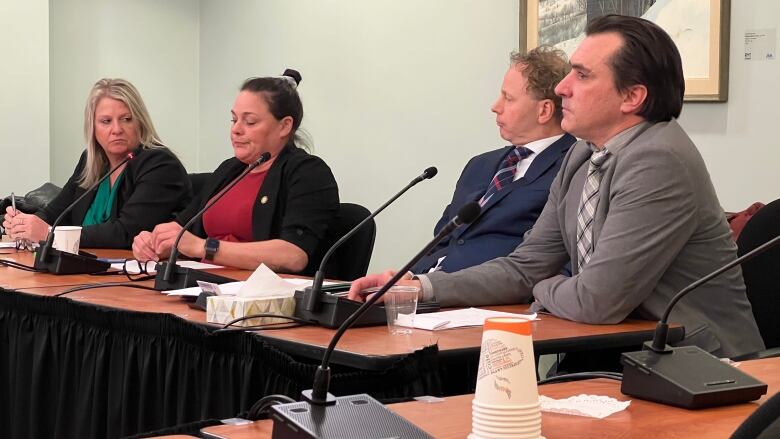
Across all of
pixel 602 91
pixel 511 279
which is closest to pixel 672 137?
pixel 602 91

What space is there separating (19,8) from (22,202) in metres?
1.16

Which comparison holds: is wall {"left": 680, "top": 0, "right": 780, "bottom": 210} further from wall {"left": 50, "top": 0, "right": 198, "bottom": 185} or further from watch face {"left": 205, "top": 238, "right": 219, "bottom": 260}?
wall {"left": 50, "top": 0, "right": 198, "bottom": 185}

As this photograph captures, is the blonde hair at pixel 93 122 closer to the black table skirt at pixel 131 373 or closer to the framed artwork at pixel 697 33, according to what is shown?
the black table skirt at pixel 131 373

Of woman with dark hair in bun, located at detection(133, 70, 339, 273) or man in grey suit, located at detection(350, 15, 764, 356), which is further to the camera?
woman with dark hair in bun, located at detection(133, 70, 339, 273)

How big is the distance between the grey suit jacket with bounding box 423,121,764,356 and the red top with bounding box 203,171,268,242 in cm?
147

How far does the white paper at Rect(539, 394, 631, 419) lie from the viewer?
4.56 feet

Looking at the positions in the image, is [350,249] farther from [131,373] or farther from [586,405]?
[586,405]

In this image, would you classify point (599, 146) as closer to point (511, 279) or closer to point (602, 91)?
point (602, 91)

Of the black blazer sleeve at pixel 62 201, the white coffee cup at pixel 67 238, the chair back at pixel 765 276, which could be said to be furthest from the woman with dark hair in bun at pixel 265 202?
the chair back at pixel 765 276

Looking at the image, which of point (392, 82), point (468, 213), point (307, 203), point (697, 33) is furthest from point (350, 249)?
point (468, 213)

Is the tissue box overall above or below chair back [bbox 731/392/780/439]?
below

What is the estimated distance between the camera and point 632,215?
2139 mm

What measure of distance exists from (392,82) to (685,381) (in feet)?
12.1

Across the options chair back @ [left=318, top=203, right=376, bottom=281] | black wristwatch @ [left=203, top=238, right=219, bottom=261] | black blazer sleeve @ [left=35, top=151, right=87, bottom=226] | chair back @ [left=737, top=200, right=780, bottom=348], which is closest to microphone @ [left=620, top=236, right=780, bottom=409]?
chair back @ [left=737, top=200, right=780, bottom=348]
